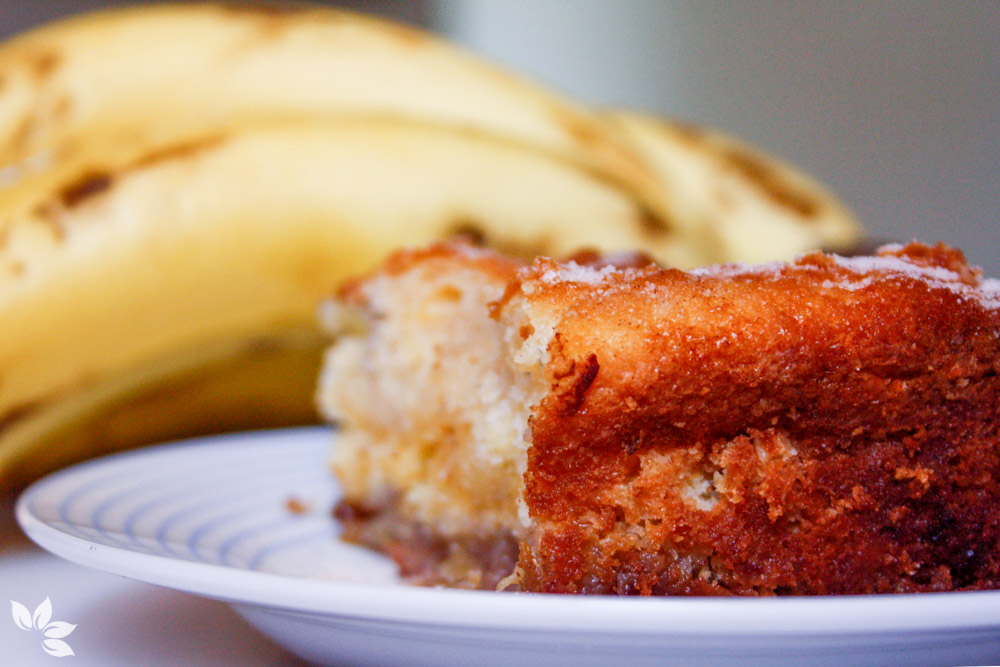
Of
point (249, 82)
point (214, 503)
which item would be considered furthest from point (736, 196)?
point (214, 503)

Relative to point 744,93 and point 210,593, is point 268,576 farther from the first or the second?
point 744,93

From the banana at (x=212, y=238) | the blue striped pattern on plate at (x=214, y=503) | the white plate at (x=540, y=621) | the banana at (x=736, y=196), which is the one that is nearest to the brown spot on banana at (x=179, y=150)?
the banana at (x=212, y=238)

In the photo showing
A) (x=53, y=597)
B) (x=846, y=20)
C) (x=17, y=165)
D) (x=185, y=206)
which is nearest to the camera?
(x=53, y=597)

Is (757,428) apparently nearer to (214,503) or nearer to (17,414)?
(214,503)

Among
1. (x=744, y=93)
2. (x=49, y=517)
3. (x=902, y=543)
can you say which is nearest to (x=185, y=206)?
(x=49, y=517)

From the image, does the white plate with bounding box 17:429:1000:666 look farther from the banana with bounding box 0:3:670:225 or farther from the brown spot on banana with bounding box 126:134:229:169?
the banana with bounding box 0:3:670:225
